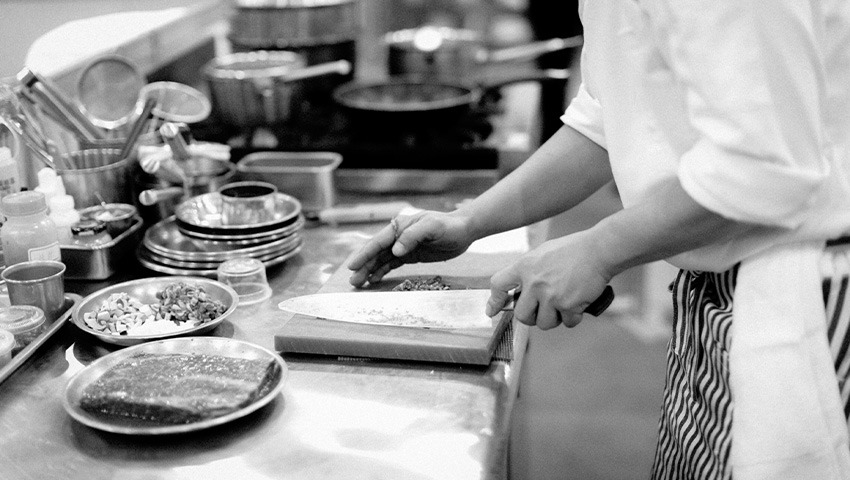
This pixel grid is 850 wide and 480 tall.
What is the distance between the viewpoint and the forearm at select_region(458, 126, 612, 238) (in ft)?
4.43

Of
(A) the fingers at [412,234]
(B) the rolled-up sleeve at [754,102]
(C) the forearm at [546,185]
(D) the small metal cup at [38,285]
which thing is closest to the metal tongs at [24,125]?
(D) the small metal cup at [38,285]

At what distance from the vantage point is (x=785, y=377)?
0.95 metres

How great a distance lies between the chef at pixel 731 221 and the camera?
0.85 meters

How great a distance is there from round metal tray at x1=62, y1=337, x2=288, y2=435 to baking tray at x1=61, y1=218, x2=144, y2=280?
1.19ft

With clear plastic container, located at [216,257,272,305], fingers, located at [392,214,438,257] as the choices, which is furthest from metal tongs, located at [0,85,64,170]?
fingers, located at [392,214,438,257]

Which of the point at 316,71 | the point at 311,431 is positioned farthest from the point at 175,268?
the point at 316,71

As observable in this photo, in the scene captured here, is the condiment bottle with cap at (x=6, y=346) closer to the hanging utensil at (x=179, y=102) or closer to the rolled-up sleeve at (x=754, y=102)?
the hanging utensil at (x=179, y=102)

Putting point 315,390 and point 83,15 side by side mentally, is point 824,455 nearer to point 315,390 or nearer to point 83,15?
point 315,390

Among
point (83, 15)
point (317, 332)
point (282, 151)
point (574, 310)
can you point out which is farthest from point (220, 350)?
point (83, 15)

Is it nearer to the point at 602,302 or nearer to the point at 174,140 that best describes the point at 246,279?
the point at 174,140

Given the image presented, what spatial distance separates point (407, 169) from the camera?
211cm

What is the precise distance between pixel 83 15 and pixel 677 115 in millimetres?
1930

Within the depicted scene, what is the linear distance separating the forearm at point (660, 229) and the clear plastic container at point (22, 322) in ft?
2.81

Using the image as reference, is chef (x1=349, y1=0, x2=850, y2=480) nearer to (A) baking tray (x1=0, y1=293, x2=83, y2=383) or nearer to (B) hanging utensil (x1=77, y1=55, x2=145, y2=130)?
(A) baking tray (x1=0, y1=293, x2=83, y2=383)
